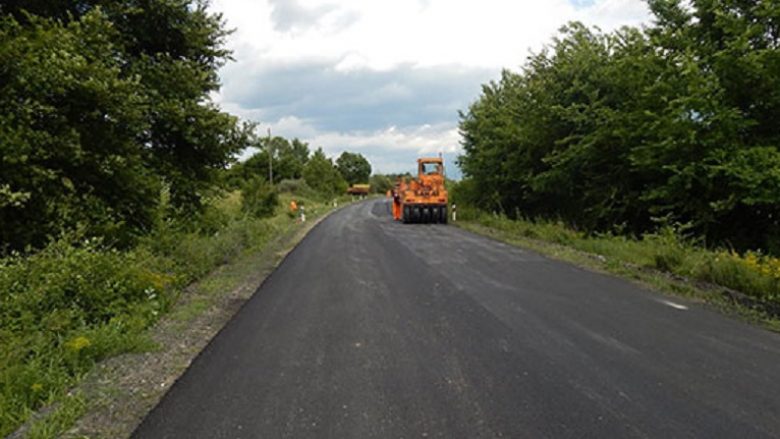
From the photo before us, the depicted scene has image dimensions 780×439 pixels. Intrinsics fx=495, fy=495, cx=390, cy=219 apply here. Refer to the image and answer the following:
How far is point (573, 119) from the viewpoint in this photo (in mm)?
17328

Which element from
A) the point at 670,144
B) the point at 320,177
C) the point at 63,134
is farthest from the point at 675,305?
the point at 320,177

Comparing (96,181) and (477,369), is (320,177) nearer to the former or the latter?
(96,181)

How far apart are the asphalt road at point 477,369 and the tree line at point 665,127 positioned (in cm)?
630

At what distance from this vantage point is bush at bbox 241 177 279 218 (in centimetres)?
3246

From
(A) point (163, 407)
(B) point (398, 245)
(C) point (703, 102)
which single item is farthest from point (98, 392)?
(C) point (703, 102)

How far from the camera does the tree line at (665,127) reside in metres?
12.1

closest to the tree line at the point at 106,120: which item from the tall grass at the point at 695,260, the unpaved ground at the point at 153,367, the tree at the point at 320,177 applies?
the unpaved ground at the point at 153,367

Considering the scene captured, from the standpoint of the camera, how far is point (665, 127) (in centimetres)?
1322

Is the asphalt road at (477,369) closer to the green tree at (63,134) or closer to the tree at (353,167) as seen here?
the green tree at (63,134)

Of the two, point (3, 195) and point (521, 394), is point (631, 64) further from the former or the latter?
point (3, 195)

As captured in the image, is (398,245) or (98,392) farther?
(398,245)

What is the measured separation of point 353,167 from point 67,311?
385ft

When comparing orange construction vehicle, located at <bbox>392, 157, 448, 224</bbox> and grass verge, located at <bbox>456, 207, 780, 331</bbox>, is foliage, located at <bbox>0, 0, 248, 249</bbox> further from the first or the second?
orange construction vehicle, located at <bbox>392, 157, 448, 224</bbox>

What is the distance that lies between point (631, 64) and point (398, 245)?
901 cm
